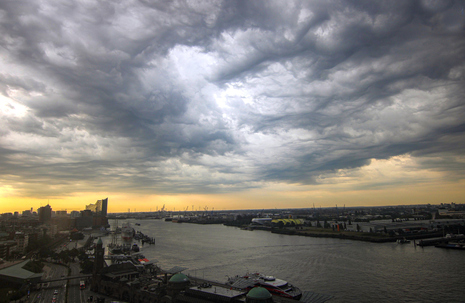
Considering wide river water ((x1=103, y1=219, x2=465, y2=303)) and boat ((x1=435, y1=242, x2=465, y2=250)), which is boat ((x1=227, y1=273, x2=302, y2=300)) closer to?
wide river water ((x1=103, y1=219, x2=465, y2=303))

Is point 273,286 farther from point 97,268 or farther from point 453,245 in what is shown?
point 453,245

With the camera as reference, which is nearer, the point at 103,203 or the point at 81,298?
the point at 81,298

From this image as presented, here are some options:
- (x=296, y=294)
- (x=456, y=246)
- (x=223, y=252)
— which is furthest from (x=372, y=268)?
(x=456, y=246)

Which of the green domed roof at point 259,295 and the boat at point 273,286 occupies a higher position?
the green domed roof at point 259,295

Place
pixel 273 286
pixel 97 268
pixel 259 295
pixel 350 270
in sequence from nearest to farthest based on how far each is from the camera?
pixel 259 295 → pixel 273 286 → pixel 97 268 → pixel 350 270

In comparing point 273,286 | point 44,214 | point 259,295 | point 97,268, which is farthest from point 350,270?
point 44,214

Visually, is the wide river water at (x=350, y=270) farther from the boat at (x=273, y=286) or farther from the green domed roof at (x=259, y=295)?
the green domed roof at (x=259, y=295)

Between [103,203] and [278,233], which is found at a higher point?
[103,203]

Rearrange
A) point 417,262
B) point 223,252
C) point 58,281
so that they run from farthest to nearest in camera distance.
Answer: point 223,252, point 417,262, point 58,281

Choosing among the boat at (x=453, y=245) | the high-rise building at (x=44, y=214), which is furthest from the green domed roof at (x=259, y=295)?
the high-rise building at (x=44, y=214)

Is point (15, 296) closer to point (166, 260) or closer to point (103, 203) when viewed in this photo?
point (166, 260)

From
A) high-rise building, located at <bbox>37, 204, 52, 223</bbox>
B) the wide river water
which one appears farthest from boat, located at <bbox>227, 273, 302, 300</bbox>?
high-rise building, located at <bbox>37, 204, 52, 223</bbox>
